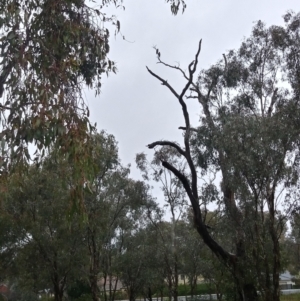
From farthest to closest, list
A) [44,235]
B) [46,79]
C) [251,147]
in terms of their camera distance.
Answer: [44,235] → [251,147] → [46,79]

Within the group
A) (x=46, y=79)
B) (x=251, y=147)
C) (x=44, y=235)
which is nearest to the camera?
(x=46, y=79)

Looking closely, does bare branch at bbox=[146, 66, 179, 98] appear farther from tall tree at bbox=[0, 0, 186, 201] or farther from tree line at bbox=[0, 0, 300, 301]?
tall tree at bbox=[0, 0, 186, 201]

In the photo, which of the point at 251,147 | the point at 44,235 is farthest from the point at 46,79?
the point at 44,235

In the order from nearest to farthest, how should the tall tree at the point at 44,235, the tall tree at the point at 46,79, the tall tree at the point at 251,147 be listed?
Result: 1. the tall tree at the point at 46,79
2. the tall tree at the point at 251,147
3. the tall tree at the point at 44,235

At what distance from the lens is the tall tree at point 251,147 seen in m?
14.0

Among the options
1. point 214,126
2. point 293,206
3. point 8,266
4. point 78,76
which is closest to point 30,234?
point 8,266

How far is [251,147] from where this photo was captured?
13.9 meters

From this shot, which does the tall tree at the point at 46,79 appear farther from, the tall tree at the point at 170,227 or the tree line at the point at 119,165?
the tall tree at the point at 170,227

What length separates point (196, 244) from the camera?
1080 inches

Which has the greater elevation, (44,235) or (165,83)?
(165,83)

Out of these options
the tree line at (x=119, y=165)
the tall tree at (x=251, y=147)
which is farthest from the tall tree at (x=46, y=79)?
the tall tree at (x=251, y=147)

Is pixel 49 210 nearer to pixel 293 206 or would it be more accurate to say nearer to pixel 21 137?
pixel 293 206

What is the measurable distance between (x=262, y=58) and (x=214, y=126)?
301 centimetres

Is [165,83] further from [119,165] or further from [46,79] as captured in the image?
[46,79]
